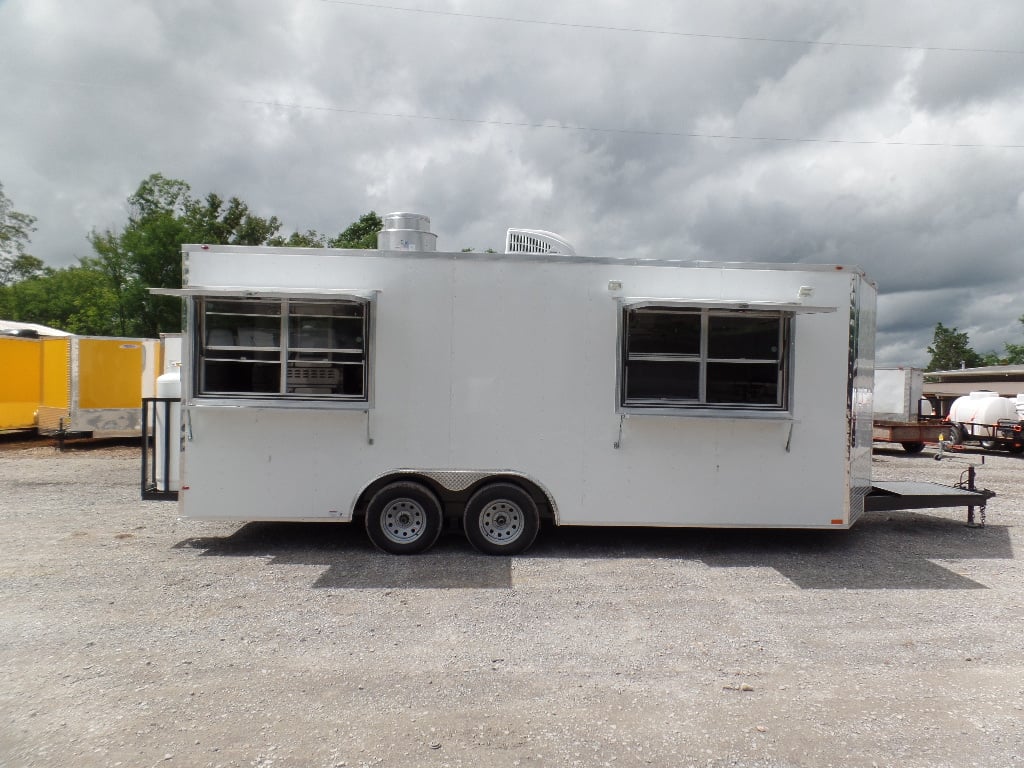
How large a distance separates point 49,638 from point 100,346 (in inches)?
485

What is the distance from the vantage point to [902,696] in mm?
3670

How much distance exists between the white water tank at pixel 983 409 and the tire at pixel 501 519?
58.8 feet

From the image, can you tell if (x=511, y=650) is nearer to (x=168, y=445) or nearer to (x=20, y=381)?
(x=168, y=445)

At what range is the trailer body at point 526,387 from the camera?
19.9 ft

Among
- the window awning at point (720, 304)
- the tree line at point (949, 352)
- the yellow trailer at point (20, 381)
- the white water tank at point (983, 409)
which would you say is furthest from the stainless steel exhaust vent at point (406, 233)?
the tree line at point (949, 352)

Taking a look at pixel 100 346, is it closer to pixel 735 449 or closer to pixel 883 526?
pixel 735 449

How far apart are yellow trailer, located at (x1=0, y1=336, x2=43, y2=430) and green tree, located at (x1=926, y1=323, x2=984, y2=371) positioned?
296 feet

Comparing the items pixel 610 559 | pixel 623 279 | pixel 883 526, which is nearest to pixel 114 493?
pixel 610 559

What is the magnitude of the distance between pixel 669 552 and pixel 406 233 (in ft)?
14.3

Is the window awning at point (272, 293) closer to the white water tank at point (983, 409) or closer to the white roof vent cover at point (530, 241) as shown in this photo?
the white roof vent cover at point (530, 241)

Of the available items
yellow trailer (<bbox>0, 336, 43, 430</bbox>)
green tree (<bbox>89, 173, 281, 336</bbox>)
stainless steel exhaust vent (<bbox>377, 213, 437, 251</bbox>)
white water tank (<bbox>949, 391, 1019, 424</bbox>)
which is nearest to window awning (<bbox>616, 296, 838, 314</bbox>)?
stainless steel exhaust vent (<bbox>377, 213, 437, 251</bbox>)

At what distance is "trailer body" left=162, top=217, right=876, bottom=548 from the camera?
6066mm

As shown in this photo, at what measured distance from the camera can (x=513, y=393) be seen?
6.10 meters

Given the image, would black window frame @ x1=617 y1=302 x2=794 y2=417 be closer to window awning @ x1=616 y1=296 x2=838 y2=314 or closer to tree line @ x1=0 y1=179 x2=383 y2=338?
window awning @ x1=616 y1=296 x2=838 y2=314
